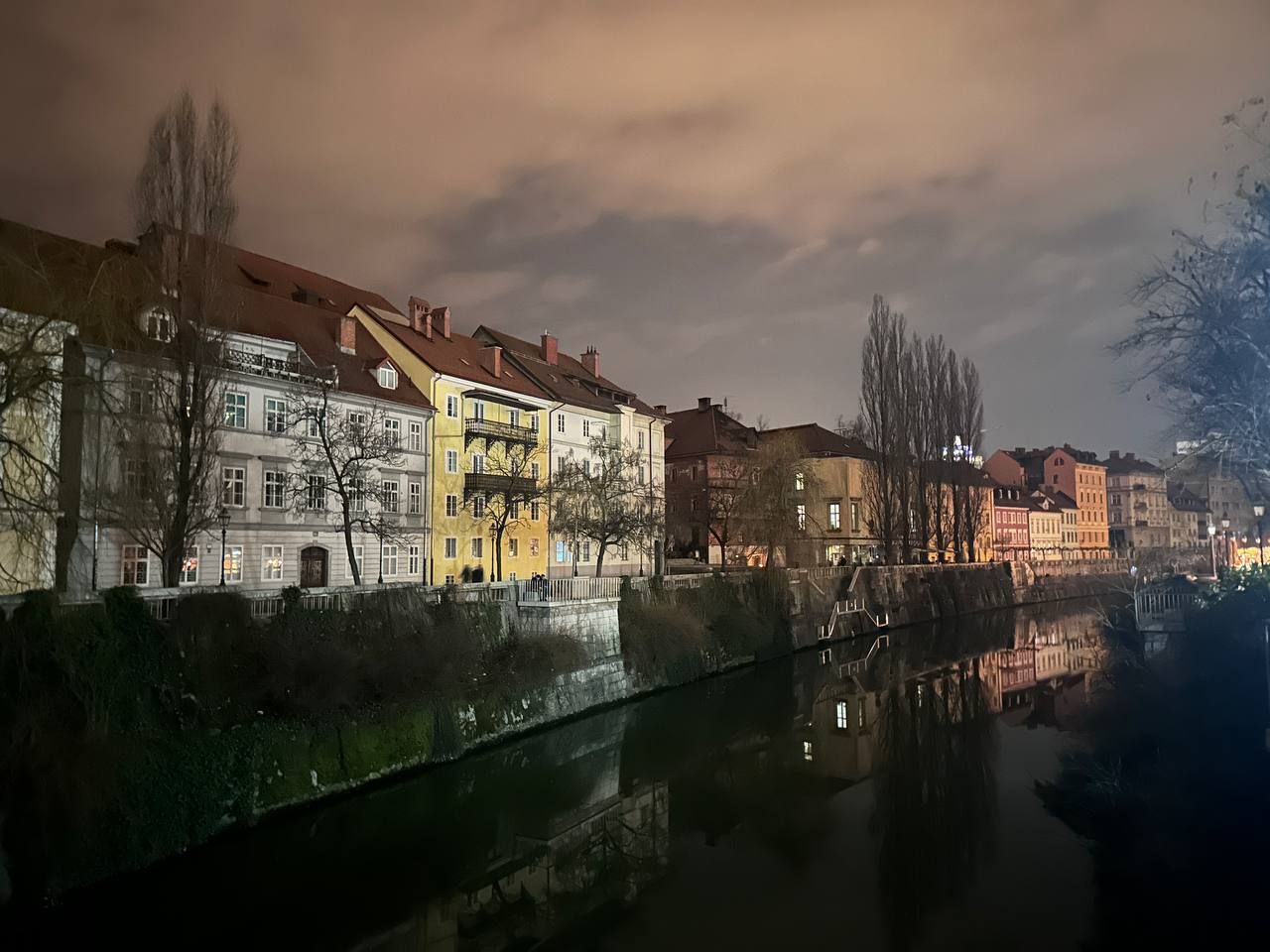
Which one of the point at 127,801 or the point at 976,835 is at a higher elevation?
the point at 127,801

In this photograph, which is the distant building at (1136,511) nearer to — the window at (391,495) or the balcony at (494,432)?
the balcony at (494,432)

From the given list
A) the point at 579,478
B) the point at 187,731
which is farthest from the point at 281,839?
the point at 579,478

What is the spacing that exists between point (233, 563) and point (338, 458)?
4.45 meters

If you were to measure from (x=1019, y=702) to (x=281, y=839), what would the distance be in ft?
74.9

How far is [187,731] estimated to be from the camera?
45.8 ft

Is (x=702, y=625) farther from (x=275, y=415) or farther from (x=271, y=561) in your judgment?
(x=275, y=415)

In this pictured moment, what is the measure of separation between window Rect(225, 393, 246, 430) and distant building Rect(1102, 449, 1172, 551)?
99.7 m

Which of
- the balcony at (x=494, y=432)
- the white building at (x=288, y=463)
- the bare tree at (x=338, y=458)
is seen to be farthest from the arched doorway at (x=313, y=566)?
the balcony at (x=494, y=432)

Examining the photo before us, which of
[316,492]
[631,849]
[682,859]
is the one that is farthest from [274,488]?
[682,859]

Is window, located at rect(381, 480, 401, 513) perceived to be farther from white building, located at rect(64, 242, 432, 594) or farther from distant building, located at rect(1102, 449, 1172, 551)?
distant building, located at rect(1102, 449, 1172, 551)

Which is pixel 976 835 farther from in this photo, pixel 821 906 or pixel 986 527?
pixel 986 527

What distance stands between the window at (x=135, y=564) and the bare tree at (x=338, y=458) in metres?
4.39

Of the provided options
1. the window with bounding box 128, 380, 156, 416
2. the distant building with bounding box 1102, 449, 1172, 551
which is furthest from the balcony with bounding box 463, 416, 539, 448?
the distant building with bounding box 1102, 449, 1172, 551

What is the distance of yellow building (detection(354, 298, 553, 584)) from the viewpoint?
3250 centimetres
